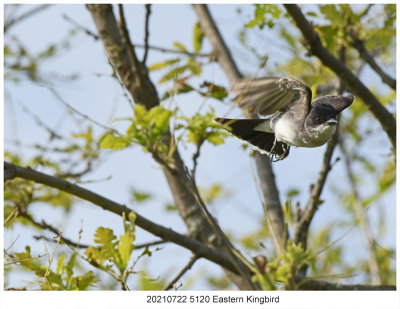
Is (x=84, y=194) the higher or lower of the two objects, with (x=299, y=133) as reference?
lower

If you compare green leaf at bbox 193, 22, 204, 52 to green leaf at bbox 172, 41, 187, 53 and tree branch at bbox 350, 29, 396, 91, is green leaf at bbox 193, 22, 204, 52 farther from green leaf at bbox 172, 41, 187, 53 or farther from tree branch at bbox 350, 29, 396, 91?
tree branch at bbox 350, 29, 396, 91

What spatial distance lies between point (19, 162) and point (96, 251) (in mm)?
2217

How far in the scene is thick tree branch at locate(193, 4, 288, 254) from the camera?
14.4 feet

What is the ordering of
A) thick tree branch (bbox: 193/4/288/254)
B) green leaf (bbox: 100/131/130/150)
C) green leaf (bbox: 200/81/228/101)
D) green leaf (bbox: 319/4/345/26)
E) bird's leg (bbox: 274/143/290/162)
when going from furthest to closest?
thick tree branch (bbox: 193/4/288/254)
green leaf (bbox: 319/4/345/26)
bird's leg (bbox: 274/143/290/162)
green leaf (bbox: 200/81/228/101)
green leaf (bbox: 100/131/130/150)

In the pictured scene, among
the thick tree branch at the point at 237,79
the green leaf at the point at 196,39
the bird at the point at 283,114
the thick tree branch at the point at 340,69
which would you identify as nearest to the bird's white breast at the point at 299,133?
the bird at the point at 283,114

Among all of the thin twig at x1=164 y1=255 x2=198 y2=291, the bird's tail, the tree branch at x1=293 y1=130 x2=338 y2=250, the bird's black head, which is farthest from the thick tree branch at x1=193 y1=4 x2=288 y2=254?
the bird's black head

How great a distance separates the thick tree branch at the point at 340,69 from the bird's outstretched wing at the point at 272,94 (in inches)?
21.3

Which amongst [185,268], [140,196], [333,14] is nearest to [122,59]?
[140,196]

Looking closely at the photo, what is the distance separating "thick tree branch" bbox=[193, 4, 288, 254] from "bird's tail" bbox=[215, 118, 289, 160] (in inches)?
31.3

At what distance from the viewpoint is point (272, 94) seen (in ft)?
10.1

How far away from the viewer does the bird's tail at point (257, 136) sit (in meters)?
3.33

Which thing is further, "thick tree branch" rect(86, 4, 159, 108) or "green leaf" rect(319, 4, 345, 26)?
"thick tree branch" rect(86, 4, 159, 108)

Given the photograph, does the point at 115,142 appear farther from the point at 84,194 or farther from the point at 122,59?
the point at 122,59

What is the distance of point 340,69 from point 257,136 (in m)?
0.72
